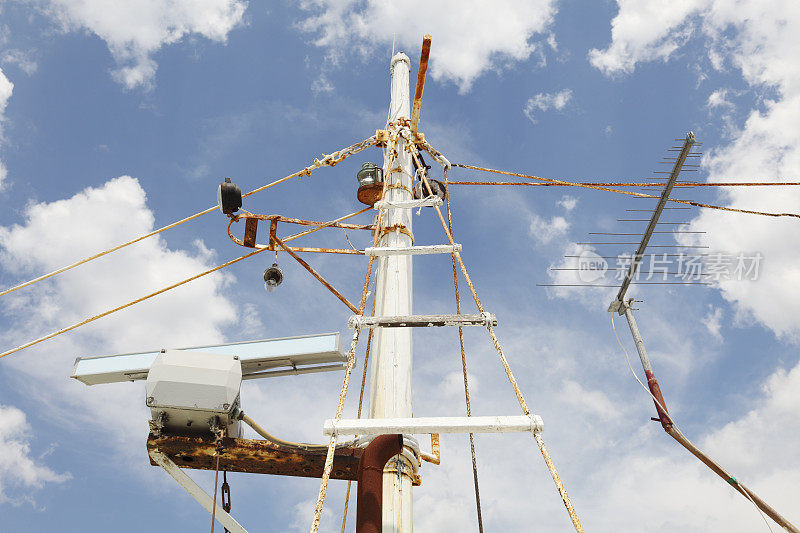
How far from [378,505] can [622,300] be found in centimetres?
512

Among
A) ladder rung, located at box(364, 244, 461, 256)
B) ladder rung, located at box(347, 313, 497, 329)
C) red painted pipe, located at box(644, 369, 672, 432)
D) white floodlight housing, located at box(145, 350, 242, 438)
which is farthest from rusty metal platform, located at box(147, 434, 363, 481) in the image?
red painted pipe, located at box(644, 369, 672, 432)

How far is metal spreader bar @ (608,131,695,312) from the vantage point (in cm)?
837

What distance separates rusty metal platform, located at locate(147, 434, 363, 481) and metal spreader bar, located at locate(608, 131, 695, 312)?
4.71 metres

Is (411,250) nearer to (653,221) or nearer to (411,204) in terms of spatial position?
(411,204)

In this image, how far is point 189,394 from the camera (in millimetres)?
6375

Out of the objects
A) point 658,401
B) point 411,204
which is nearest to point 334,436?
point 411,204

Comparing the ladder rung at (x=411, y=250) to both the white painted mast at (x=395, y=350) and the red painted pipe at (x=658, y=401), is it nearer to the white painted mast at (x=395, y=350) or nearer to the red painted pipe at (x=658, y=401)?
the white painted mast at (x=395, y=350)

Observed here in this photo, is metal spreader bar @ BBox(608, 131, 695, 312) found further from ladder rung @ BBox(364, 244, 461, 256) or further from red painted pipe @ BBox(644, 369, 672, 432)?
ladder rung @ BBox(364, 244, 461, 256)

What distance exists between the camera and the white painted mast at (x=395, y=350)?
→ 21.2 ft

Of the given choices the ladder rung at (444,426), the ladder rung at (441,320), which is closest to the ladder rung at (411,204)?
the ladder rung at (441,320)

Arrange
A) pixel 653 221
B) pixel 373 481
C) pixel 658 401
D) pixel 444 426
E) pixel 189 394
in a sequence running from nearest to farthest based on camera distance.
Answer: pixel 444 426 < pixel 373 481 < pixel 189 394 < pixel 658 401 < pixel 653 221

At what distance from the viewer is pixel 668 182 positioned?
8.70m

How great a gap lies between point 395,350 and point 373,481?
2222mm

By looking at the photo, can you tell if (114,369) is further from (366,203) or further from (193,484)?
(366,203)
